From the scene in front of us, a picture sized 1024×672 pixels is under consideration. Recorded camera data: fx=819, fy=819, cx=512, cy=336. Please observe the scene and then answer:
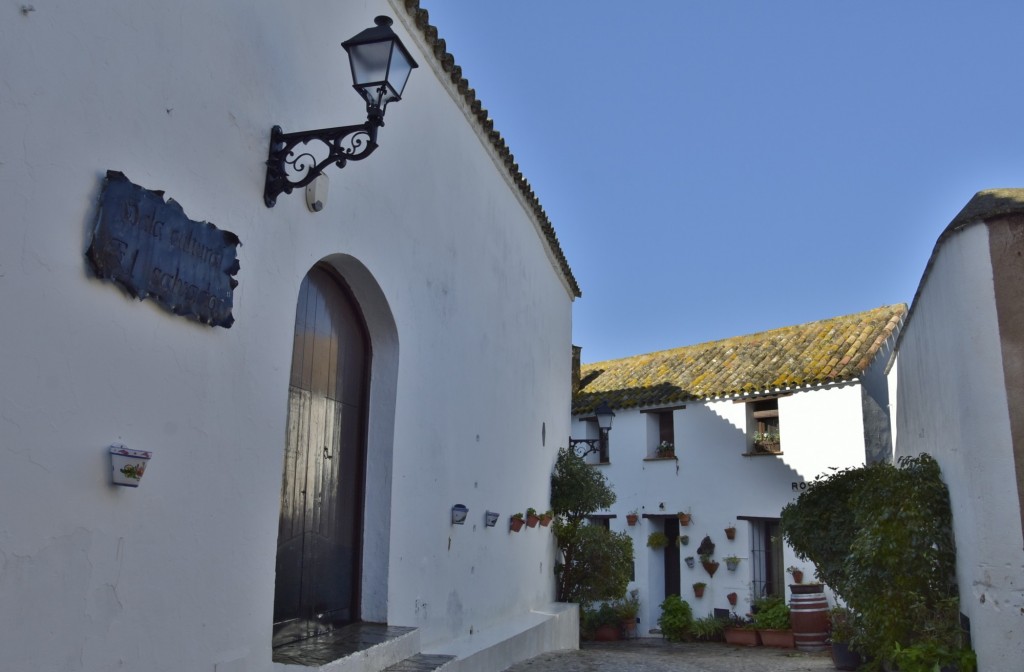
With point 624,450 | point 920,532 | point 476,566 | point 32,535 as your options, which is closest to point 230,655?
point 32,535

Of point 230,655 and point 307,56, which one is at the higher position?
point 307,56

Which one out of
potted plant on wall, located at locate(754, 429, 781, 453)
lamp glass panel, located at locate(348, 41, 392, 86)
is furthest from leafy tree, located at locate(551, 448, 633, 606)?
lamp glass panel, located at locate(348, 41, 392, 86)

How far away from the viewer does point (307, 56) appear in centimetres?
501

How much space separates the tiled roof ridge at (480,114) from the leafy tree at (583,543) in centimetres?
345

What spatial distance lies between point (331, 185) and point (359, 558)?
2.67 metres

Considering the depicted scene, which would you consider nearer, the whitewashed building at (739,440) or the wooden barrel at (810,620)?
the wooden barrel at (810,620)

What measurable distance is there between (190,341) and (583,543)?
30.1 ft

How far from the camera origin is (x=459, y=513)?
7.32 meters

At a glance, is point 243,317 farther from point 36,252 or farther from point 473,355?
point 473,355

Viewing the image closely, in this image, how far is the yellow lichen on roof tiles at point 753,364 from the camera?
1606cm

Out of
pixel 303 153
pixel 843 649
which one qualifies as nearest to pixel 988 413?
pixel 843 649

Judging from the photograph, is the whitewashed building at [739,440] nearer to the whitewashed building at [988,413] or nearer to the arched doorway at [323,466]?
the whitewashed building at [988,413]

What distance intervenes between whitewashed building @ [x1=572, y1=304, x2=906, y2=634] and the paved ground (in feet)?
4.68

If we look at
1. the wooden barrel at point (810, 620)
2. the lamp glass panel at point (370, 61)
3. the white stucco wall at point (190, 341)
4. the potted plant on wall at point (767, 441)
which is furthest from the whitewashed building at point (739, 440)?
the lamp glass panel at point (370, 61)
